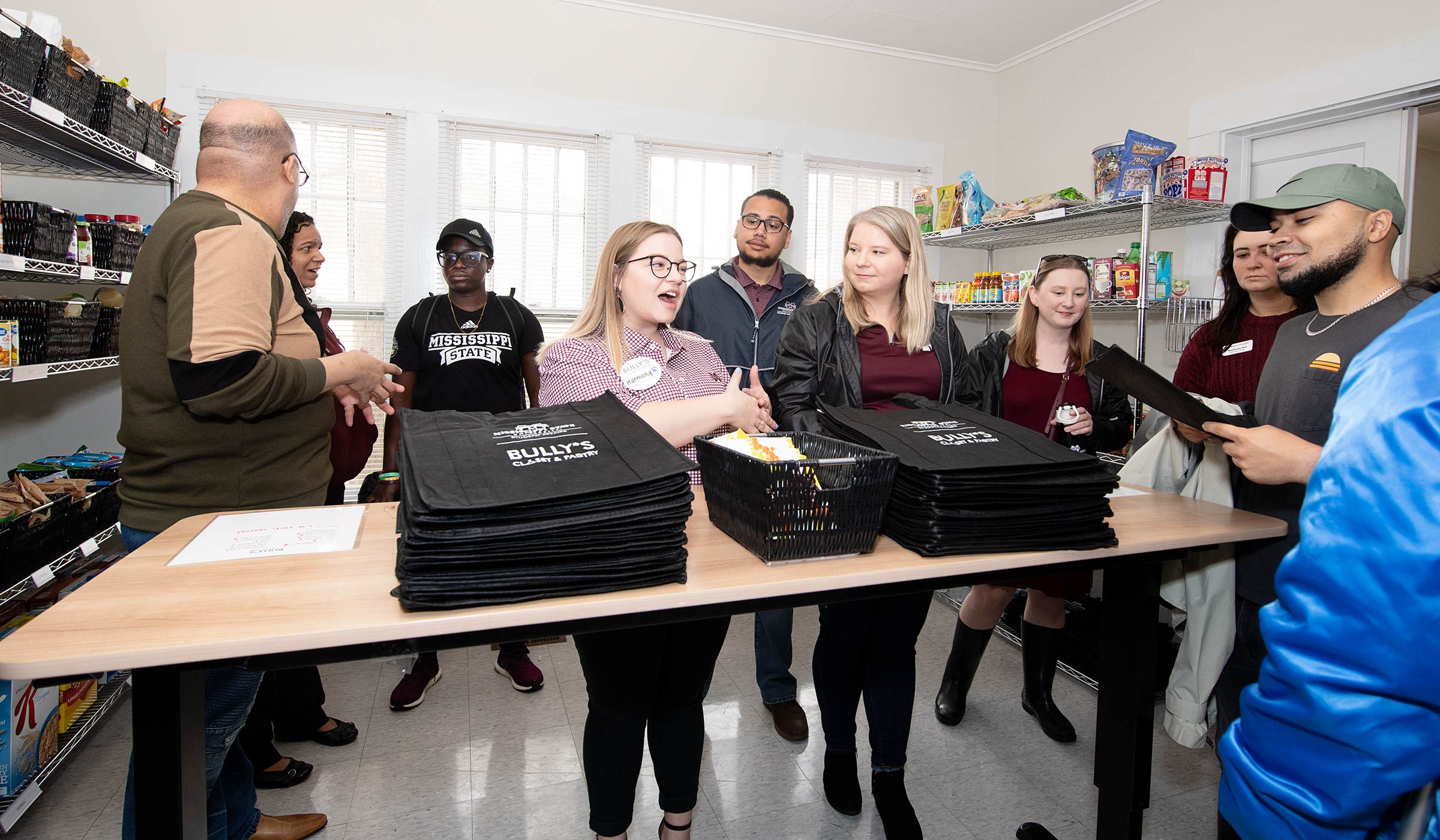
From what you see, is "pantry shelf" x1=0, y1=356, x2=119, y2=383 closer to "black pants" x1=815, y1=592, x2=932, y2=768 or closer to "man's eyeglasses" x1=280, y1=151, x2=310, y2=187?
"man's eyeglasses" x1=280, y1=151, x2=310, y2=187

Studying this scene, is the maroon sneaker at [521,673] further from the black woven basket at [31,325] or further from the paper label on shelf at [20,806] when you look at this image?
the black woven basket at [31,325]

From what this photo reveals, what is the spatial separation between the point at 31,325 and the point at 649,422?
78.6 inches

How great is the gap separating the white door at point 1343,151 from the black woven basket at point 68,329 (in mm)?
4441

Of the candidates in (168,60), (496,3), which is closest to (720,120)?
(496,3)

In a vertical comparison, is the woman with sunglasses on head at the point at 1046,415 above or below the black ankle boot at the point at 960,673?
above

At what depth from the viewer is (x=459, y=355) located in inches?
121

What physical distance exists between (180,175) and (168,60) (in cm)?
52

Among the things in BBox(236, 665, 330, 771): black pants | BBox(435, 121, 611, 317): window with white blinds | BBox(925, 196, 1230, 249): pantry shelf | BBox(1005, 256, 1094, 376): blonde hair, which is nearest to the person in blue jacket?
BBox(1005, 256, 1094, 376): blonde hair

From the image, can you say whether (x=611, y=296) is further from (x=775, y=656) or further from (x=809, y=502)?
(x=775, y=656)

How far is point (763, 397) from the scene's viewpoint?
71.4 inches

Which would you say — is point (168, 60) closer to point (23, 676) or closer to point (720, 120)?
point (720, 120)

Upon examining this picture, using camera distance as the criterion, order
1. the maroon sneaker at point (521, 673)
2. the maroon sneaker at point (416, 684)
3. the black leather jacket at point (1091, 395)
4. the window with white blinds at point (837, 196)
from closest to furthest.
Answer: the black leather jacket at point (1091, 395) → the maroon sneaker at point (416, 684) → the maroon sneaker at point (521, 673) → the window with white blinds at point (837, 196)

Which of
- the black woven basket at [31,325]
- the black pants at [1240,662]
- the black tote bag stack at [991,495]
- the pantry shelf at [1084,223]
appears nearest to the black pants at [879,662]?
the black tote bag stack at [991,495]

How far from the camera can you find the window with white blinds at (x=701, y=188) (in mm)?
4648
